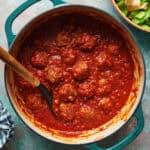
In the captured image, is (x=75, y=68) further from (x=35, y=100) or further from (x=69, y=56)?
(x=35, y=100)

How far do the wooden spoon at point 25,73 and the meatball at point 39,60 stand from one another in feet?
0.24

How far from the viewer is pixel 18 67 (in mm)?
1635

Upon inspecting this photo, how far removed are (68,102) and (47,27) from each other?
9.7 inches

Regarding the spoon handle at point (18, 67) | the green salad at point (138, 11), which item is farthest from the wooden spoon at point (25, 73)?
the green salad at point (138, 11)

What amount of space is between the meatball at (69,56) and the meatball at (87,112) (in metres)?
0.15

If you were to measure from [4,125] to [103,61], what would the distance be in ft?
1.21

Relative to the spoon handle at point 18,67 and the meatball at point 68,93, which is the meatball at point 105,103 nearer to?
the meatball at point 68,93

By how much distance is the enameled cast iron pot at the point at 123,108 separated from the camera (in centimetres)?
174

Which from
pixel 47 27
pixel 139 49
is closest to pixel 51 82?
pixel 47 27

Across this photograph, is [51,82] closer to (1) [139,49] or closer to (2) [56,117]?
(2) [56,117]

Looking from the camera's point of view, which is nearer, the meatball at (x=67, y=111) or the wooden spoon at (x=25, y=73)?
the wooden spoon at (x=25, y=73)

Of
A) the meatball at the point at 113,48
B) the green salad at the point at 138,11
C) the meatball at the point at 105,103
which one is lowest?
the meatball at the point at 105,103

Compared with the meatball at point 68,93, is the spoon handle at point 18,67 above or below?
above

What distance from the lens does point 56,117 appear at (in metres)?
1.81
